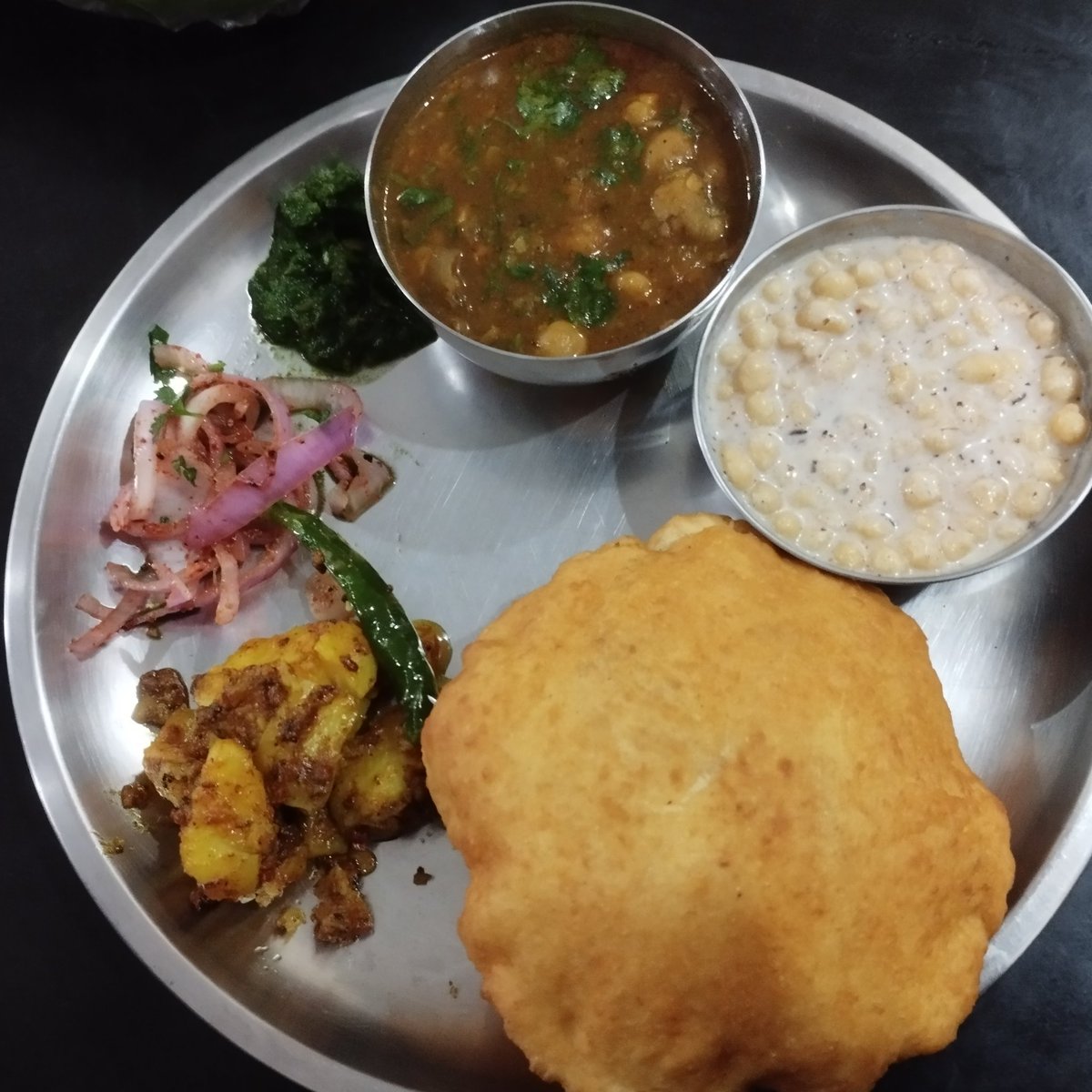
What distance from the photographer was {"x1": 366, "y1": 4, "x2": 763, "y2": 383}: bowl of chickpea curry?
2936 mm

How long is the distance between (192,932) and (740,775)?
6.00ft

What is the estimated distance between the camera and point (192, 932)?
2.98 metres

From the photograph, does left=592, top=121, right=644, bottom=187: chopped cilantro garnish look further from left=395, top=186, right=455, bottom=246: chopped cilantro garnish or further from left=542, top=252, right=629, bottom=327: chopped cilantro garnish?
left=395, top=186, right=455, bottom=246: chopped cilantro garnish

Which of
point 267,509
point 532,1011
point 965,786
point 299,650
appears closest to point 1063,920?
point 965,786

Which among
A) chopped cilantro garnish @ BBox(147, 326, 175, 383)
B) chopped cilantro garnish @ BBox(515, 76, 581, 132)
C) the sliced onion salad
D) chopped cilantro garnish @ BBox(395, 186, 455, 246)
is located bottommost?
the sliced onion salad

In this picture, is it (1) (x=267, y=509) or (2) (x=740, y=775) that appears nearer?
(2) (x=740, y=775)

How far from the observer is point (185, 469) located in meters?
3.25

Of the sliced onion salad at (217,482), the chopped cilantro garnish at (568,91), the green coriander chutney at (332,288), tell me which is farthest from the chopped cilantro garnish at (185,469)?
the chopped cilantro garnish at (568,91)

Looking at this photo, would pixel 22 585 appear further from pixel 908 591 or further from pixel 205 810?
pixel 908 591

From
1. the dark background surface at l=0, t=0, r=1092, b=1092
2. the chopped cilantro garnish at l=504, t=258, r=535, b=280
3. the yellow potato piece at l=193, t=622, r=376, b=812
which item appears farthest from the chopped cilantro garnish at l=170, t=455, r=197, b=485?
the chopped cilantro garnish at l=504, t=258, r=535, b=280

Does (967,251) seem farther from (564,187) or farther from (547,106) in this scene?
(547,106)

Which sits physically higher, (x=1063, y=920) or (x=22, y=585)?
(x=22, y=585)

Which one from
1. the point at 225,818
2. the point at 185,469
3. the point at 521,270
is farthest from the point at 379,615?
the point at 521,270

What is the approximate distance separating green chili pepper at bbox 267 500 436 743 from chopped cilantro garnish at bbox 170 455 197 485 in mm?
315
